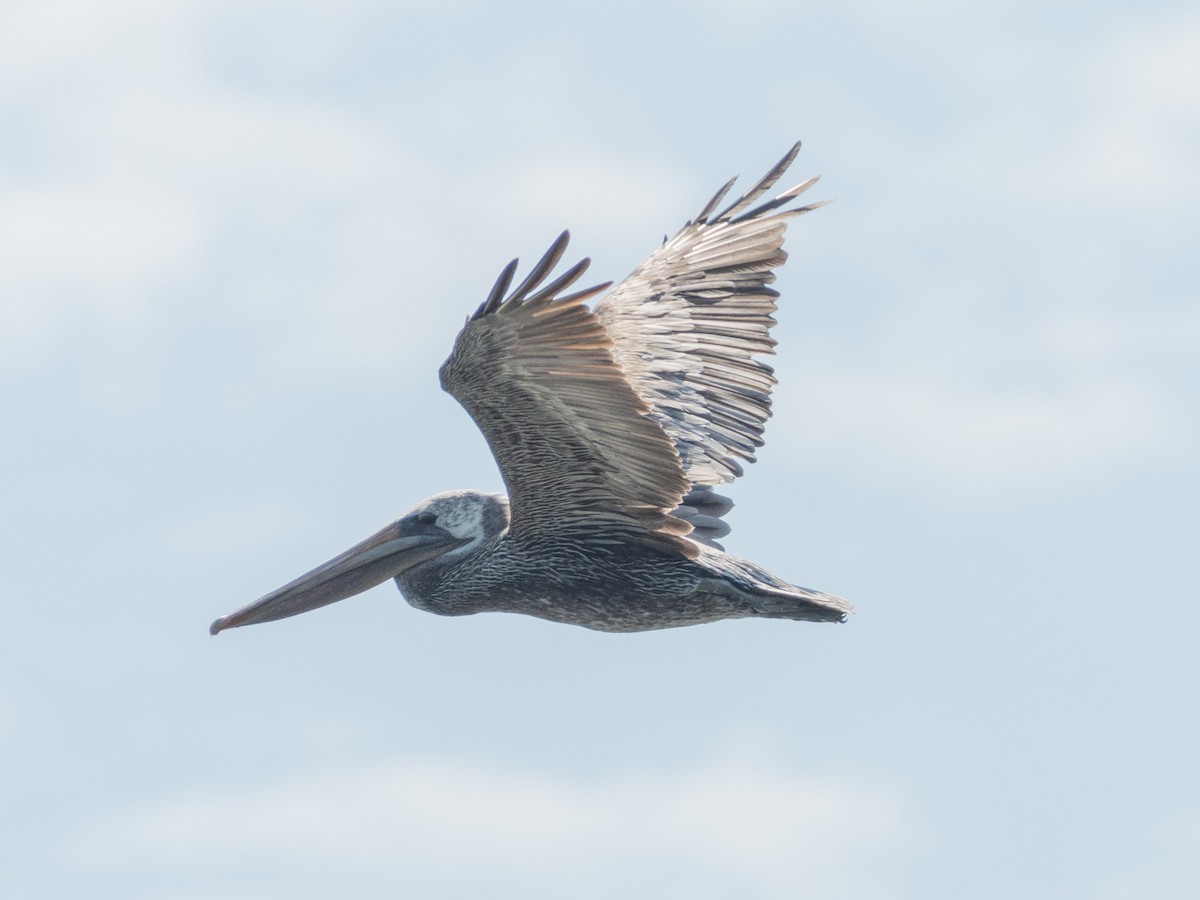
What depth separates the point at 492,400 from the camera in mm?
11203

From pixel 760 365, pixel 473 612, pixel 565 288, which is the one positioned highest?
pixel 760 365

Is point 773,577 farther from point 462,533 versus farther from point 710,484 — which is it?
point 462,533

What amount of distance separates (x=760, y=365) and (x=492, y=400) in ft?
9.70

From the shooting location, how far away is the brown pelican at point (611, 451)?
10.9 meters

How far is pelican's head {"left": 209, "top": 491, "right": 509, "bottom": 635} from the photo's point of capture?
12984 mm

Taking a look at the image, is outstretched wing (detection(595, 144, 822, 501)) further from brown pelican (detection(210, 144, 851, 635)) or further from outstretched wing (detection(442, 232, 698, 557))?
outstretched wing (detection(442, 232, 698, 557))

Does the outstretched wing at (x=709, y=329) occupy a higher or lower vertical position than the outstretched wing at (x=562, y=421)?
higher

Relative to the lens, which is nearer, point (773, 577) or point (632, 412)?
point (632, 412)

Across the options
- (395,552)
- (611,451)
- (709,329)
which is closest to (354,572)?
(395,552)

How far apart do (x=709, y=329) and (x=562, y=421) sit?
2.74 metres

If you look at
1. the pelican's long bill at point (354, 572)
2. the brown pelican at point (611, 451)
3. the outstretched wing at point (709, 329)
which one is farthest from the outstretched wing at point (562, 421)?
the outstretched wing at point (709, 329)

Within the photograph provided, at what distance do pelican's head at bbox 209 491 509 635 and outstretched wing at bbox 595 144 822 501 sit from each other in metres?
1.23

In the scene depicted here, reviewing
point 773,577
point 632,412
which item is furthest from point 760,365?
point 632,412

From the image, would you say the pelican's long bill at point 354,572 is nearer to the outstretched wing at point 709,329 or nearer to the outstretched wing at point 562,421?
the outstretched wing at point 562,421
